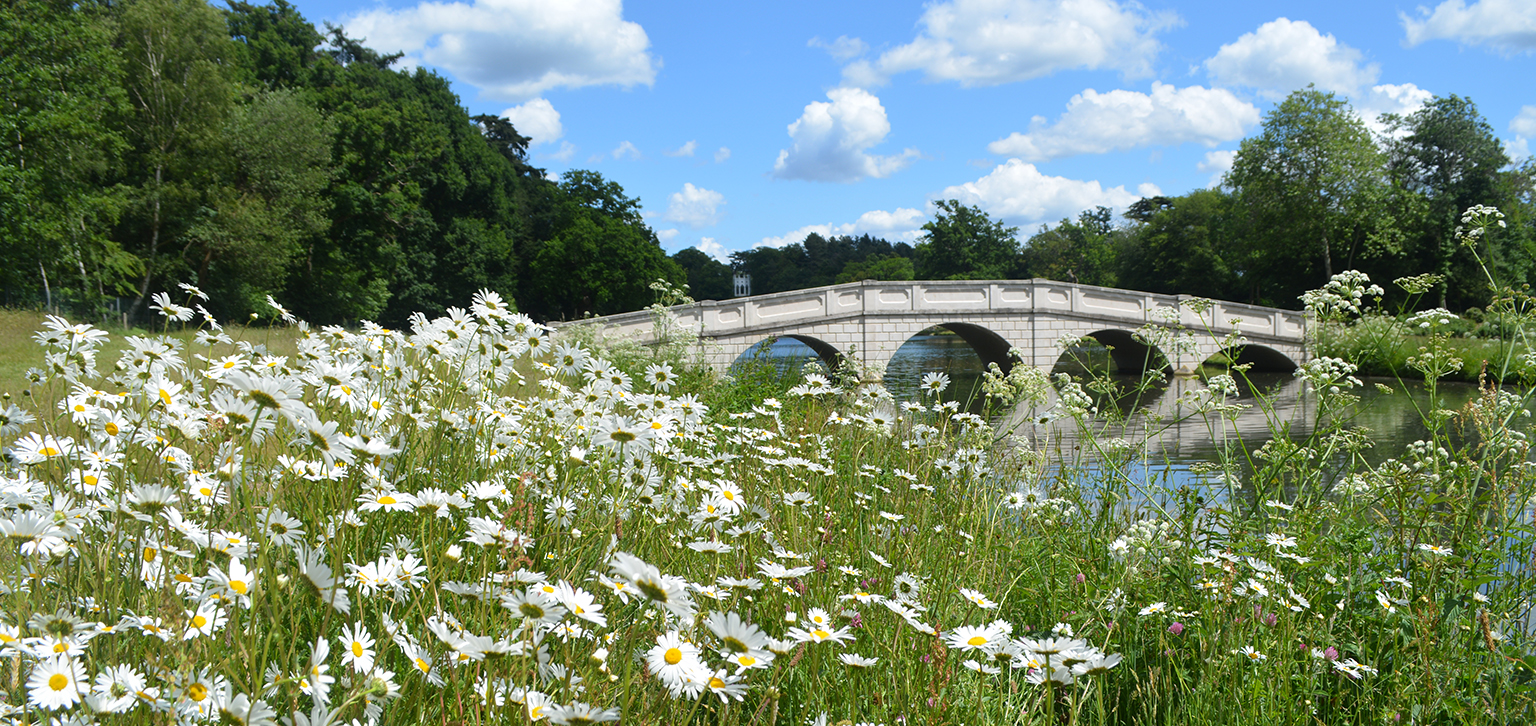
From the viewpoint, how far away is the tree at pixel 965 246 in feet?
209

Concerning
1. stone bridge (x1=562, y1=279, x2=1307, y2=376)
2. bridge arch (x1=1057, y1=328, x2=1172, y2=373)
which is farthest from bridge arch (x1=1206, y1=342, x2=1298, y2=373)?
bridge arch (x1=1057, y1=328, x2=1172, y2=373)

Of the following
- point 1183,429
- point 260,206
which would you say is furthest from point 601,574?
point 260,206

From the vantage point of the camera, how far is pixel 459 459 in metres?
2.62

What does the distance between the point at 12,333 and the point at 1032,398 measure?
13069 mm

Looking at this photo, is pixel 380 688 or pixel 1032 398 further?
pixel 1032 398

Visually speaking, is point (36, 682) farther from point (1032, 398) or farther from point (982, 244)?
point (982, 244)

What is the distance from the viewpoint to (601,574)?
159 centimetres

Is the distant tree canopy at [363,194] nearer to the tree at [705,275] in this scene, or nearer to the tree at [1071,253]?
the tree at [1071,253]

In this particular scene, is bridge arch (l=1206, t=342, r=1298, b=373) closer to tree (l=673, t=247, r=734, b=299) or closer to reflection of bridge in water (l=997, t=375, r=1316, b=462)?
reflection of bridge in water (l=997, t=375, r=1316, b=462)

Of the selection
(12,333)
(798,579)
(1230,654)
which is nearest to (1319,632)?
(1230,654)

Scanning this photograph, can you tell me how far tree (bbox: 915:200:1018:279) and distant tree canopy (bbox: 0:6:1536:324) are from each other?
33.7ft

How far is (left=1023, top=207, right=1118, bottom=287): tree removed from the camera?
67.4 metres

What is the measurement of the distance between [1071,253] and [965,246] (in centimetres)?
1063

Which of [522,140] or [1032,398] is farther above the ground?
[522,140]
